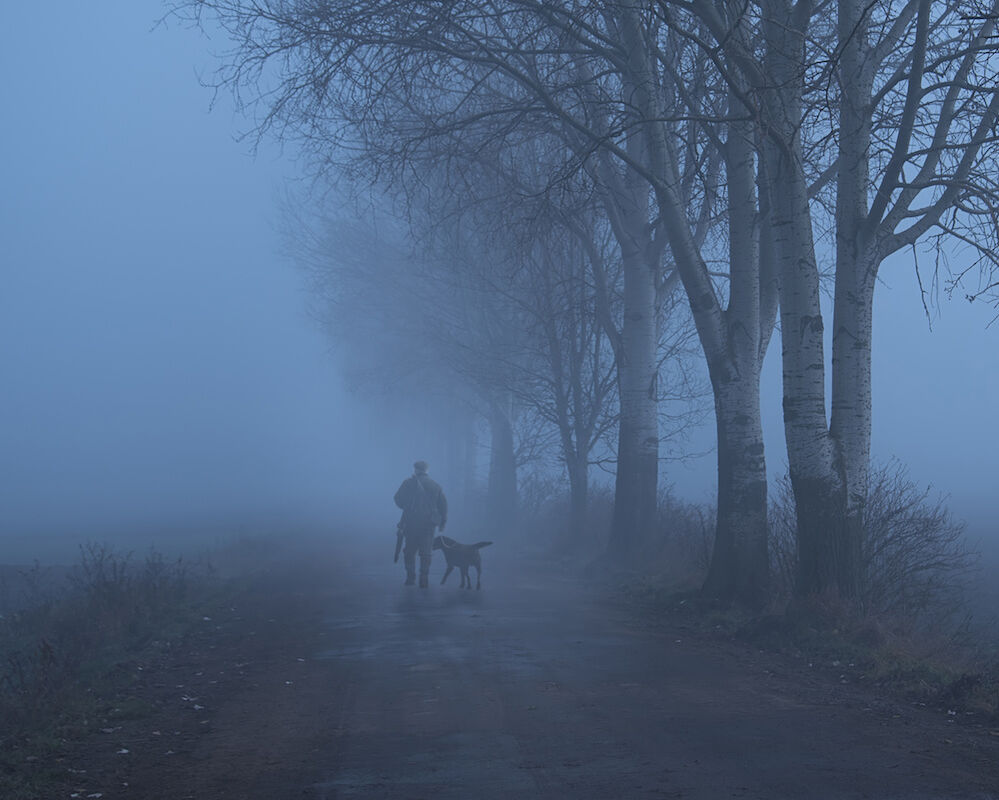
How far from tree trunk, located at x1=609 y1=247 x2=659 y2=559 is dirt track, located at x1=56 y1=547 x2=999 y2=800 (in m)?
8.07

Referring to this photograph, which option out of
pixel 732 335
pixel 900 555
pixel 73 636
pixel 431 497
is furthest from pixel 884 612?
pixel 73 636

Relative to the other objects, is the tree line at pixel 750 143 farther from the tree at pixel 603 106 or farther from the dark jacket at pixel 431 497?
the dark jacket at pixel 431 497

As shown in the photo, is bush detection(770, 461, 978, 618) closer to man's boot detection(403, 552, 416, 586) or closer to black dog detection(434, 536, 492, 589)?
black dog detection(434, 536, 492, 589)

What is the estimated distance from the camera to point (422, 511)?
18.9 meters

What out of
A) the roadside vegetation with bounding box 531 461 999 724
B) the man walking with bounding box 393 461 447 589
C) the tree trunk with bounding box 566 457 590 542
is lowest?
the roadside vegetation with bounding box 531 461 999 724

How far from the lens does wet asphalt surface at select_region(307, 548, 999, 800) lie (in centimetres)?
639

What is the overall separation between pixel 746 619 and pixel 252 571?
14.7 metres

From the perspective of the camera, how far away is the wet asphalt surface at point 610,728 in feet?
21.0

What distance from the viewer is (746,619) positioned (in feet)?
43.7

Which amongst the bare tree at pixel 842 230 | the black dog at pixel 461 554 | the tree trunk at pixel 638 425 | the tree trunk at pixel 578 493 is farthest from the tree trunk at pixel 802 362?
the tree trunk at pixel 578 493

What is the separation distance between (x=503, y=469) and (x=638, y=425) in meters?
17.6

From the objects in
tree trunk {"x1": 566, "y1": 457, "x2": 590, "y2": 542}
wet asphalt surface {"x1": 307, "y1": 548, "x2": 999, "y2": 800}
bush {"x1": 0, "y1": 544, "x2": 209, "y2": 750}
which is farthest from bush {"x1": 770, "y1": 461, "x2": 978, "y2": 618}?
tree trunk {"x1": 566, "y1": 457, "x2": 590, "y2": 542}

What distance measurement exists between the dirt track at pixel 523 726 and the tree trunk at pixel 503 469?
79.5ft

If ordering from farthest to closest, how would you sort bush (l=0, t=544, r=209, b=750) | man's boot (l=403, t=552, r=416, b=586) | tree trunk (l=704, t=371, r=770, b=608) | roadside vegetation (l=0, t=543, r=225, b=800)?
1. man's boot (l=403, t=552, r=416, b=586)
2. tree trunk (l=704, t=371, r=770, b=608)
3. bush (l=0, t=544, r=209, b=750)
4. roadside vegetation (l=0, t=543, r=225, b=800)
